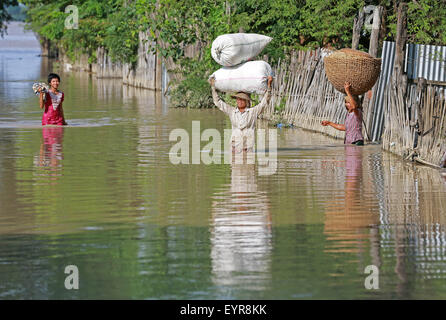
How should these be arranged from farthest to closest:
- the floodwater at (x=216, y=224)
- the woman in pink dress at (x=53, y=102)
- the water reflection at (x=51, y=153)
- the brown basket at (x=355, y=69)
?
the woman in pink dress at (x=53, y=102)
the brown basket at (x=355, y=69)
the water reflection at (x=51, y=153)
the floodwater at (x=216, y=224)

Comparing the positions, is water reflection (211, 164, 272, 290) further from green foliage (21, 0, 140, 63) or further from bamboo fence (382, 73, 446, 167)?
green foliage (21, 0, 140, 63)

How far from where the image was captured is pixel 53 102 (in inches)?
708

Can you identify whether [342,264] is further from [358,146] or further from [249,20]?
[249,20]

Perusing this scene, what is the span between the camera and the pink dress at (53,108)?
17812 millimetres

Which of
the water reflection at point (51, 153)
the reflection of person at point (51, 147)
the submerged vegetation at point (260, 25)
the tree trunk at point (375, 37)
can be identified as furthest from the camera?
the submerged vegetation at point (260, 25)

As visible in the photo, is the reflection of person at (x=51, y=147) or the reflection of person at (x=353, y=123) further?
the reflection of person at (x=353, y=123)

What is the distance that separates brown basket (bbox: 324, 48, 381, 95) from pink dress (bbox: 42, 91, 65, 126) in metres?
5.69

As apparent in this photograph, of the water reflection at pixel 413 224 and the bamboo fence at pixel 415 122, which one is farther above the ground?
the bamboo fence at pixel 415 122

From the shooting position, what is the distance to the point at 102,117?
850 inches

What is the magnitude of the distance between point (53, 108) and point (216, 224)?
1013 cm

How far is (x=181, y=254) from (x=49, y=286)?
1.30m

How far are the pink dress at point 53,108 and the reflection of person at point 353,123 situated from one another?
18.5 ft

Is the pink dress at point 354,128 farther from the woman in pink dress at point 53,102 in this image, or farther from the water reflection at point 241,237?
the woman in pink dress at point 53,102

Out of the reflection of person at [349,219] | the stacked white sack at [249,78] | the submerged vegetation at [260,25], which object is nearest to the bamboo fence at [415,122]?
the reflection of person at [349,219]
